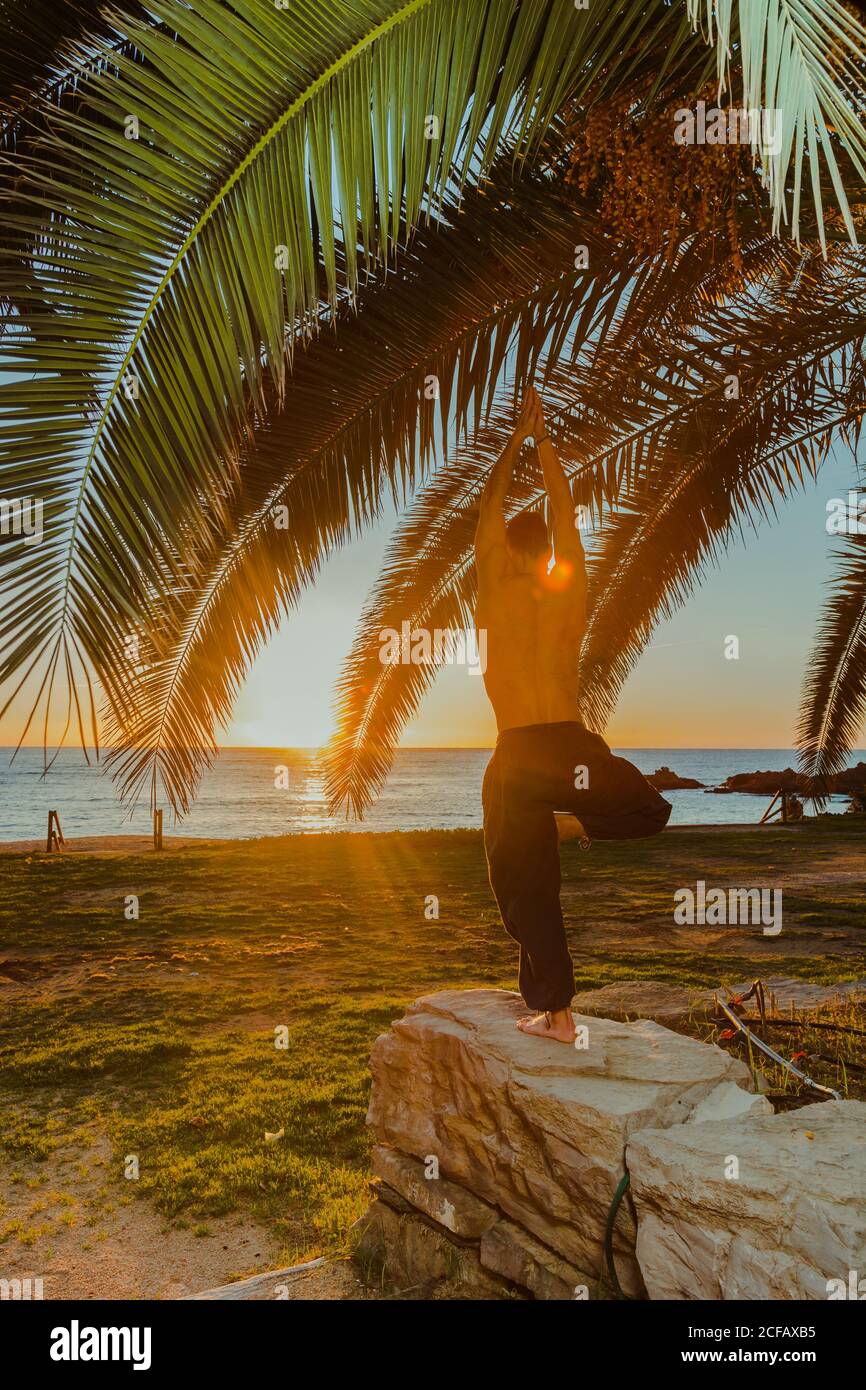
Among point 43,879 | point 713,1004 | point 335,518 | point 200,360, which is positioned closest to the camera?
point 200,360

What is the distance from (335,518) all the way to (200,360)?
5.80 feet

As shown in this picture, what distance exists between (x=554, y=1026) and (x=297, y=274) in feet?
8.81

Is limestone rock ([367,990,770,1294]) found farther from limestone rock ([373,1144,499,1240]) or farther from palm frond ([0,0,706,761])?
palm frond ([0,0,706,761])

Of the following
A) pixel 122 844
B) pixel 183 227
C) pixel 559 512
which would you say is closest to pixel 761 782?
pixel 122 844

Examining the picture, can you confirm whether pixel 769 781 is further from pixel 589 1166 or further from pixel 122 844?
pixel 589 1166

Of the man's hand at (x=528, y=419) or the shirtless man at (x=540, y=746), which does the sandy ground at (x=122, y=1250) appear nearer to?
the shirtless man at (x=540, y=746)

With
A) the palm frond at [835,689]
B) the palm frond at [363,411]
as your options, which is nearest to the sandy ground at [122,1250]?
the palm frond at [363,411]

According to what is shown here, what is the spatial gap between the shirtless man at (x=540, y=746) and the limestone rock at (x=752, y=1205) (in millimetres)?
693

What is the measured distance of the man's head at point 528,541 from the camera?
3.42m

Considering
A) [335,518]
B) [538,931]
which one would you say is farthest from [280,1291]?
[335,518]

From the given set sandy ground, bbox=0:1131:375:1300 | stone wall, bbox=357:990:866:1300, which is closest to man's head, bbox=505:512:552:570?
stone wall, bbox=357:990:866:1300

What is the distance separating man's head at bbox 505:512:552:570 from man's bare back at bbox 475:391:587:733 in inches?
3.0
